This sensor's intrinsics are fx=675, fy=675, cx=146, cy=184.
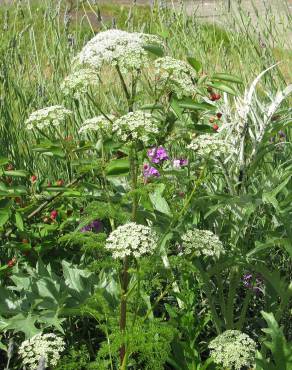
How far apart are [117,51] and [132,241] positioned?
24.3 inches

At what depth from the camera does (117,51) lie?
6.41ft

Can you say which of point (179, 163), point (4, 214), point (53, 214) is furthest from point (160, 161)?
point (4, 214)

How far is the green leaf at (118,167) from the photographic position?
217cm

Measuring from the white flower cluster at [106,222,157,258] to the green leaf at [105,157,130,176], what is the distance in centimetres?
50

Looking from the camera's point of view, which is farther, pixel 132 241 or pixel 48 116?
pixel 48 116

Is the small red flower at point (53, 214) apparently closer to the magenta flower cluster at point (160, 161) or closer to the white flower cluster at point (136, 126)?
the magenta flower cluster at point (160, 161)

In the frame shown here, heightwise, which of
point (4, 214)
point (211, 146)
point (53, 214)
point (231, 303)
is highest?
point (211, 146)

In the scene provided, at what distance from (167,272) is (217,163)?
0.47 m

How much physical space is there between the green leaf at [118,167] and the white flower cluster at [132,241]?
19.6 inches

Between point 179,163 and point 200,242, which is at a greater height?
point 200,242

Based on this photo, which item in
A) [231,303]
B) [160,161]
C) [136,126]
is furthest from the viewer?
[160,161]

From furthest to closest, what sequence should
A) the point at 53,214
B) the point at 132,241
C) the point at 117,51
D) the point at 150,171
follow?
the point at 150,171, the point at 53,214, the point at 117,51, the point at 132,241

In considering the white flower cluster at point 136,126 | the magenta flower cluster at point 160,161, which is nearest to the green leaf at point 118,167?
the white flower cluster at point 136,126

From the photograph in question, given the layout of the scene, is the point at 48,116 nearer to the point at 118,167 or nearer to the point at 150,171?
the point at 118,167
